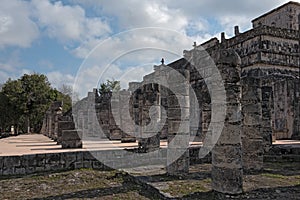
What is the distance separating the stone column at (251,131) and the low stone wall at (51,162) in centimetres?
393

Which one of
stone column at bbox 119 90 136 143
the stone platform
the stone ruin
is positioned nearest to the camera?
the stone ruin

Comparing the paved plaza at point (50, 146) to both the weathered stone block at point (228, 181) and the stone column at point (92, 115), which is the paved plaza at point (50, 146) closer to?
the weathered stone block at point (228, 181)

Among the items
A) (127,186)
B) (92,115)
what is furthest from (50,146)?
(92,115)

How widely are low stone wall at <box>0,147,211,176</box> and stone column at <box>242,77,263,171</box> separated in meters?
3.93

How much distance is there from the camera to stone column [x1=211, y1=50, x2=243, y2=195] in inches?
253

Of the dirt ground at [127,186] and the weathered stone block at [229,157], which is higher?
the weathered stone block at [229,157]

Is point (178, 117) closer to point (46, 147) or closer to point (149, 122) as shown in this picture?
point (149, 122)

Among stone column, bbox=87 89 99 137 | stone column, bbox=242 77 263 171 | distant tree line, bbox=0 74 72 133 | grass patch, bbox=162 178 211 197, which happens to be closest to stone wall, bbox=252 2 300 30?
stone column, bbox=87 89 99 137

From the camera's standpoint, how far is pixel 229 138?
6.63 metres

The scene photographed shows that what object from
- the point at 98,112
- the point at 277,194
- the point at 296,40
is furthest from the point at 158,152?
the point at 296,40

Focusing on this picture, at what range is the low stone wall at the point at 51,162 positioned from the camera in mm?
8453

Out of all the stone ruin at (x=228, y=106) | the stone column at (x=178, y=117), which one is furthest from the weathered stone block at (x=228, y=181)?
the stone column at (x=178, y=117)

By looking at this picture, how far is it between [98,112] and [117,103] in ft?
9.89

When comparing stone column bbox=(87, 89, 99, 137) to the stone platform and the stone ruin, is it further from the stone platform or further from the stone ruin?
the stone platform
